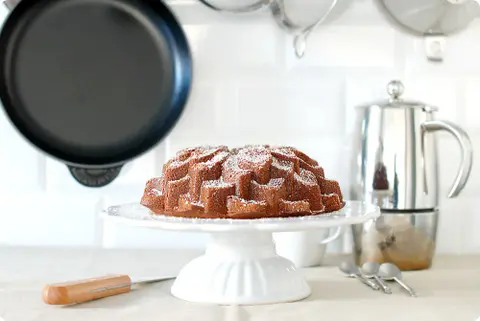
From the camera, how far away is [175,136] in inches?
44.7

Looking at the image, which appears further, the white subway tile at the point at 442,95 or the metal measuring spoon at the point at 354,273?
the white subway tile at the point at 442,95

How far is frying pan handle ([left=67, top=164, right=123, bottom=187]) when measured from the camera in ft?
3.75

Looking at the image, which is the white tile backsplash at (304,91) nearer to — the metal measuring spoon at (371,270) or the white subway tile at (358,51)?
the white subway tile at (358,51)

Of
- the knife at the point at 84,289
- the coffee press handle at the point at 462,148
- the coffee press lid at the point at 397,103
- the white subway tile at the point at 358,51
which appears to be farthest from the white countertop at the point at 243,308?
the white subway tile at the point at 358,51

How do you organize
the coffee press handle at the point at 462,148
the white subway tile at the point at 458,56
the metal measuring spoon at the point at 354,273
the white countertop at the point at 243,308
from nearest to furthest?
the white countertop at the point at 243,308
the metal measuring spoon at the point at 354,273
the coffee press handle at the point at 462,148
the white subway tile at the point at 458,56

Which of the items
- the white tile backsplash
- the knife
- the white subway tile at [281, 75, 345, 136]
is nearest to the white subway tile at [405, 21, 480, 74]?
the white tile backsplash

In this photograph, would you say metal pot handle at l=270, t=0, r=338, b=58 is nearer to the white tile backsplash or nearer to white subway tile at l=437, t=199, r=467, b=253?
the white tile backsplash

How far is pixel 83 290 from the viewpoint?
734 mm

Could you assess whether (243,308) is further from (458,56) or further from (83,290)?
(458,56)

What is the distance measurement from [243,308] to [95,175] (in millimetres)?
488

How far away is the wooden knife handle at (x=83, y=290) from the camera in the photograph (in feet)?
2.37

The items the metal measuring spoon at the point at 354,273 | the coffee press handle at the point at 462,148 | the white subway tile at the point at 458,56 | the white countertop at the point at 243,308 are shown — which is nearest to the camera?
the white countertop at the point at 243,308

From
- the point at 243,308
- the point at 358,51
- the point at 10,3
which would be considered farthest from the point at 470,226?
the point at 10,3

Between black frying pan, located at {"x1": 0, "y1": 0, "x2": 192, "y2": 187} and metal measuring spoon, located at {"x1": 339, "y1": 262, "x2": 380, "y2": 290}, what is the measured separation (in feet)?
1.20
